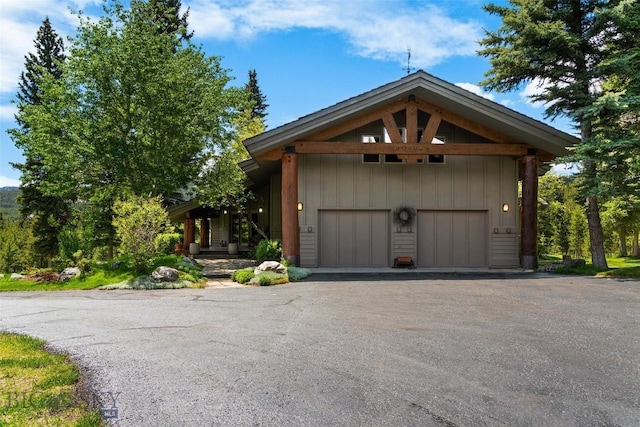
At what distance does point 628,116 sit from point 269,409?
47.5 ft

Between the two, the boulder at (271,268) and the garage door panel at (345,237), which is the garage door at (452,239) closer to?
the garage door panel at (345,237)

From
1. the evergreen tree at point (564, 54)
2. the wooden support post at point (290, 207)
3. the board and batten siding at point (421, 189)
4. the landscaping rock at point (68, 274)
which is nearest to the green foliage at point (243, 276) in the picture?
the wooden support post at point (290, 207)

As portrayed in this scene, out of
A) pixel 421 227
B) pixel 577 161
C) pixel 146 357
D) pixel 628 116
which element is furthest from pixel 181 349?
pixel 628 116

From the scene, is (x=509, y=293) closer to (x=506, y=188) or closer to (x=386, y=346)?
(x=386, y=346)

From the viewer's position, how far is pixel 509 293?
28.7ft

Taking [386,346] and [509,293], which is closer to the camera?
[386,346]

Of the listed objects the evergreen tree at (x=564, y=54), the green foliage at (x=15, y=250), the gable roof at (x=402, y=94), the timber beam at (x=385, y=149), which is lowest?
the green foliage at (x=15, y=250)

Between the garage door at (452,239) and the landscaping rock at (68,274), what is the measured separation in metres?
10.4

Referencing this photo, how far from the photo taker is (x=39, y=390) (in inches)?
135

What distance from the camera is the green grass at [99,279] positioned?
1066 centimetres

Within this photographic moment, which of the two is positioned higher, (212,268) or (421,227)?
(421,227)

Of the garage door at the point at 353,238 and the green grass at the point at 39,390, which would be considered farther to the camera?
the garage door at the point at 353,238

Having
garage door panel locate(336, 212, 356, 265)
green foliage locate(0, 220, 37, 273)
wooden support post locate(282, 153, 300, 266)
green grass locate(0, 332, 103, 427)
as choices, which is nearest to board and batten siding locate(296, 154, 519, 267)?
garage door panel locate(336, 212, 356, 265)

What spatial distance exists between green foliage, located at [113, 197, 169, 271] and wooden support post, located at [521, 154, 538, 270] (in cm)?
1117
